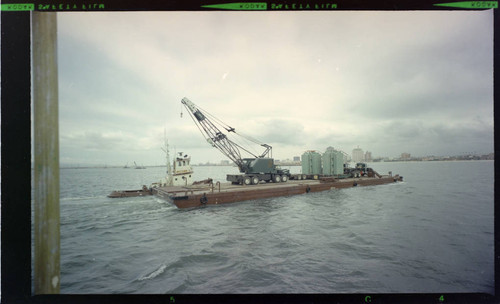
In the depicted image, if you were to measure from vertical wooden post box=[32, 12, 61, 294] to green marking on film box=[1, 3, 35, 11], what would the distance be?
100 millimetres

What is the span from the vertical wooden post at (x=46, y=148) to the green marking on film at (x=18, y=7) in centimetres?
10

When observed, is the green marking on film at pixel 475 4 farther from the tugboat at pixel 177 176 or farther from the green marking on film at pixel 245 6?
the tugboat at pixel 177 176

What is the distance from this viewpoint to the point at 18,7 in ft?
11.6

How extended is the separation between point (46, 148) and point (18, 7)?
2.69m

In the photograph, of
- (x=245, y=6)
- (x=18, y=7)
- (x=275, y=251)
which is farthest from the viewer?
(x=275, y=251)

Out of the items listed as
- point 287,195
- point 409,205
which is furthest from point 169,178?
point 409,205

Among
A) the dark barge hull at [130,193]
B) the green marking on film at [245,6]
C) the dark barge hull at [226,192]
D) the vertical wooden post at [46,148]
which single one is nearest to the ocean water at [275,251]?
the dark barge hull at [226,192]

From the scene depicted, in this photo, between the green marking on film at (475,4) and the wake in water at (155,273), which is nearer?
the green marking on film at (475,4)

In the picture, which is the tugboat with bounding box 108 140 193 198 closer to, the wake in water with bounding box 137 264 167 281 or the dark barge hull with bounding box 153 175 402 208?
the dark barge hull with bounding box 153 175 402 208

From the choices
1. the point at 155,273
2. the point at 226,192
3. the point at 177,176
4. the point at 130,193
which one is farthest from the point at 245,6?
the point at 130,193

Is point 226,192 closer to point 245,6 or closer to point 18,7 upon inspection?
point 245,6

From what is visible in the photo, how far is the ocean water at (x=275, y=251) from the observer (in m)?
5.30

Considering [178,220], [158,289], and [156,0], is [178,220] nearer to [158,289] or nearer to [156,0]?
[158,289]

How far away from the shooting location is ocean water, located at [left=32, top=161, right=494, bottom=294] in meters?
5.30
